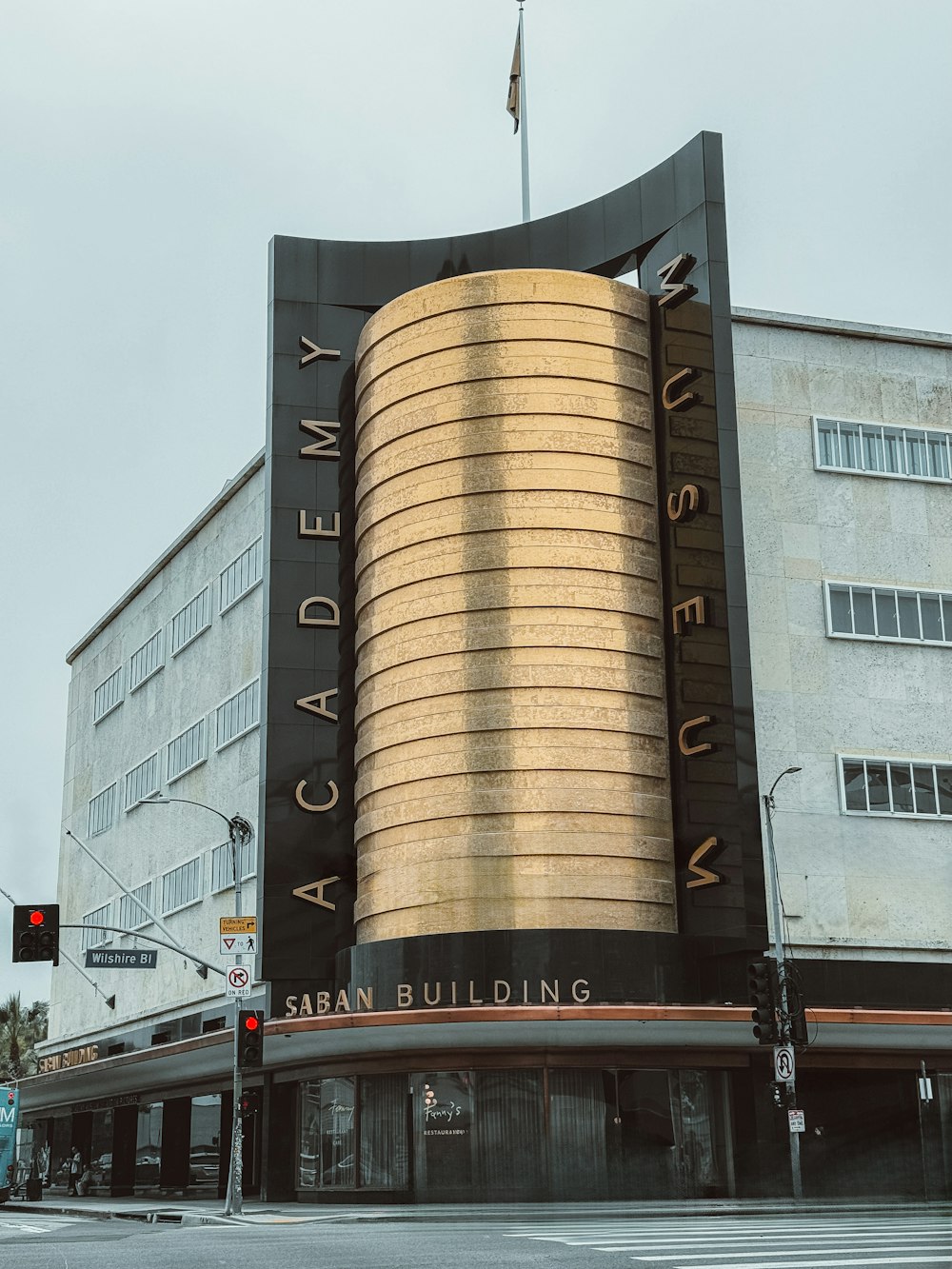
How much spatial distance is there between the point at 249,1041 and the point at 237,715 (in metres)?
22.7

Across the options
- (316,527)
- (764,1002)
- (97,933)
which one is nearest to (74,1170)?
(97,933)

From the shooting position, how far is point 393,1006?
4319 centimetres

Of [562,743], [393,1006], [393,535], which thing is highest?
[393,535]

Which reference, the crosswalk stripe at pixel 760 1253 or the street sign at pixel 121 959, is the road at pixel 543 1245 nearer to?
the crosswalk stripe at pixel 760 1253

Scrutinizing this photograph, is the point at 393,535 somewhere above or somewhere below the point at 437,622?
above

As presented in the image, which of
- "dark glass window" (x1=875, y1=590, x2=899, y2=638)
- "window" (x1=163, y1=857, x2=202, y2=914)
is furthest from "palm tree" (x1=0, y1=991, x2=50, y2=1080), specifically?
"dark glass window" (x1=875, y1=590, x2=899, y2=638)

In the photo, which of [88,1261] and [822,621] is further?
[822,621]

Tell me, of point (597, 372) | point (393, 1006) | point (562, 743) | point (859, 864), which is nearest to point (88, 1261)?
point (393, 1006)

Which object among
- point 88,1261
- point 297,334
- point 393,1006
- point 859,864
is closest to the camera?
point 88,1261

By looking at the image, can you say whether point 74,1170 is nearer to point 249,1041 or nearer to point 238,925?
point 238,925

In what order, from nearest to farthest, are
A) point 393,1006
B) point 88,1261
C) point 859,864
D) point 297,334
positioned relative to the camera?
point 88,1261
point 393,1006
point 859,864
point 297,334

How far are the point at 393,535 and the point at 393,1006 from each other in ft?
47.1

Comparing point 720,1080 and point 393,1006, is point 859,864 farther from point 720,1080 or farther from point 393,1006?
point 393,1006

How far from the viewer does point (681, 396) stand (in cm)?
4806
